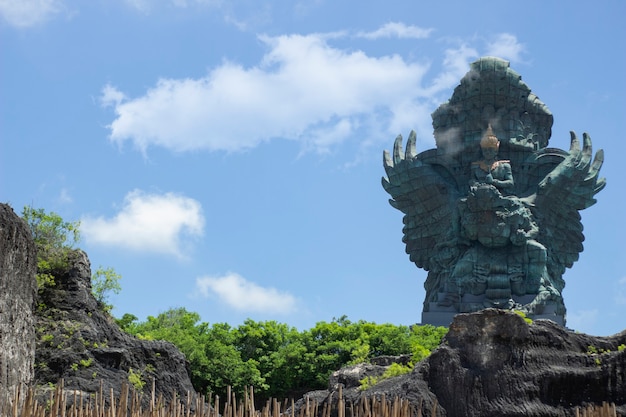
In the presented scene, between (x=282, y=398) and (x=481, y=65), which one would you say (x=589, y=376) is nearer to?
(x=282, y=398)

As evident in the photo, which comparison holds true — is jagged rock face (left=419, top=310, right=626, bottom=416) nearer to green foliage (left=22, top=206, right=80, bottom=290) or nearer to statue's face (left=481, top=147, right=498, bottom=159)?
green foliage (left=22, top=206, right=80, bottom=290)

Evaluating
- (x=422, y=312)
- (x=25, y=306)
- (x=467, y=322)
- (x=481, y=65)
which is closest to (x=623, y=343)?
(x=467, y=322)

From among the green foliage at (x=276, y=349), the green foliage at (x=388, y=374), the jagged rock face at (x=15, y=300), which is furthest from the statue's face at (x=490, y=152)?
the jagged rock face at (x=15, y=300)

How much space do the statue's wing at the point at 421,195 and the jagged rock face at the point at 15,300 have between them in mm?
16265

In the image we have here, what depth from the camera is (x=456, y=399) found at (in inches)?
325

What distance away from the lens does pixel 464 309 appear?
70.9 feet

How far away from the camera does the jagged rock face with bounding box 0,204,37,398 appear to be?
7.00 m

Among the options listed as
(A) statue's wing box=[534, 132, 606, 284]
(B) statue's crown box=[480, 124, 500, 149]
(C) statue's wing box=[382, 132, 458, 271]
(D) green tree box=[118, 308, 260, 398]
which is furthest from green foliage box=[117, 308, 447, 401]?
(B) statue's crown box=[480, 124, 500, 149]

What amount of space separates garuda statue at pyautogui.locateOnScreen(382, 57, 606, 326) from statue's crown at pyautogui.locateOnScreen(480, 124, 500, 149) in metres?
0.03

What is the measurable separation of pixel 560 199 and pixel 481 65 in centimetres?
426

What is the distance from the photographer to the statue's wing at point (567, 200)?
72.9 feet

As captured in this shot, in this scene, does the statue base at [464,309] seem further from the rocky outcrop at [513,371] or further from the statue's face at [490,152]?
the rocky outcrop at [513,371]

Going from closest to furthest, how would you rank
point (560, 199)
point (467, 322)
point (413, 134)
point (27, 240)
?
1. point (27, 240)
2. point (467, 322)
3. point (560, 199)
4. point (413, 134)

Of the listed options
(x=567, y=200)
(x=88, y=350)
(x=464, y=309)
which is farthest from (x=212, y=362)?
(x=567, y=200)
